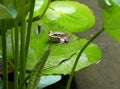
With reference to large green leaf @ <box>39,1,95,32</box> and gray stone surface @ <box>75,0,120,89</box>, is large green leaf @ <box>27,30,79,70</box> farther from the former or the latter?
gray stone surface @ <box>75,0,120,89</box>

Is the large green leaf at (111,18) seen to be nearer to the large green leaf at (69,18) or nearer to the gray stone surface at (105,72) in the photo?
the large green leaf at (69,18)

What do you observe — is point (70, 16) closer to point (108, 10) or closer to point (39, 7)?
point (39, 7)

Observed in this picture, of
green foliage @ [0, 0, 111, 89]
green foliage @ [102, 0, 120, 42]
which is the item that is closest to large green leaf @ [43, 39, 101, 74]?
green foliage @ [0, 0, 111, 89]

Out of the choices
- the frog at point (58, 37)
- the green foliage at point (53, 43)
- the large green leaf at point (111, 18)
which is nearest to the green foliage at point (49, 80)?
the green foliage at point (53, 43)

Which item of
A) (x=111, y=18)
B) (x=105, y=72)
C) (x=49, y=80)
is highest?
(x=111, y=18)

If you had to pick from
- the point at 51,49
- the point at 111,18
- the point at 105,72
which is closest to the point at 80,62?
the point at 51,49

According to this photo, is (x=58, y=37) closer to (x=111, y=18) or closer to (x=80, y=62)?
(x=80, y=62)
